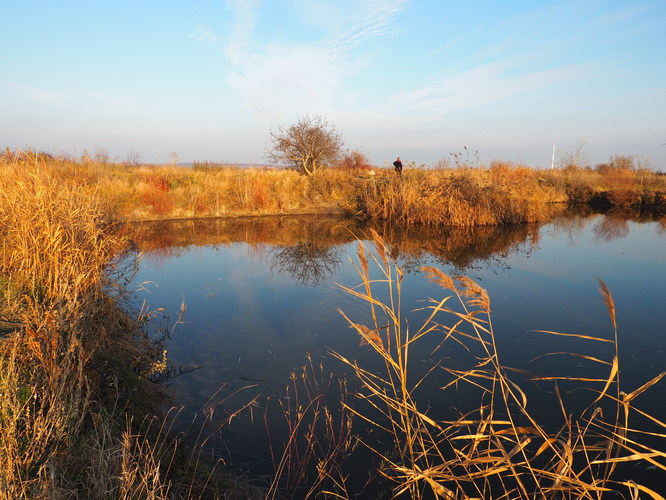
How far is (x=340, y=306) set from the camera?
24.4 feet

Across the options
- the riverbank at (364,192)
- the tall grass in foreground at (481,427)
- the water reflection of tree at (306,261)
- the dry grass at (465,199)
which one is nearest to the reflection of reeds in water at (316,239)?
the water reflection of tree at (306,261)

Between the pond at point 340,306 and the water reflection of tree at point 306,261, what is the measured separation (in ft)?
0.17

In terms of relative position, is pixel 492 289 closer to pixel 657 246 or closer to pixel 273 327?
pixel 273 327

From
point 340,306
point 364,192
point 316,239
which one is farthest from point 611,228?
point 340,306

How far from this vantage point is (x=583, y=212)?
21.1 metres

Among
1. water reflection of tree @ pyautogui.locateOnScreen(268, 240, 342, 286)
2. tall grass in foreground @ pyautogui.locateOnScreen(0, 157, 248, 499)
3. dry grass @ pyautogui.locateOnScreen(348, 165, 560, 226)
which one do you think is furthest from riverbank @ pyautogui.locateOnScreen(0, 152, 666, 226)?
tall grass in foreground @ pyautogui.locateOnScreen(0, 157, 248, 499)

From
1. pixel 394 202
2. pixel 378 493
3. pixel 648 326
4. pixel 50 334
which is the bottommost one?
pixel 378 493

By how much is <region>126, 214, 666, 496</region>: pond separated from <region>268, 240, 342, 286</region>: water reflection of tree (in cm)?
5

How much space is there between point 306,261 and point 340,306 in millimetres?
3797

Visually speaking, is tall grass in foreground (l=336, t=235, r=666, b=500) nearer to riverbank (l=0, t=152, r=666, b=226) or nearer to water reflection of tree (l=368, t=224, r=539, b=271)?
water reflection of tree (l=368, t=224, r=539, b=271)

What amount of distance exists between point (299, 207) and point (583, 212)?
14534mm

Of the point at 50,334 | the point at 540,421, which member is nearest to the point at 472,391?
the point at 540,421

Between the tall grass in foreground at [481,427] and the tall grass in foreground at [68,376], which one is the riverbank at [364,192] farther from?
the tall grass in foreground at [481,427]

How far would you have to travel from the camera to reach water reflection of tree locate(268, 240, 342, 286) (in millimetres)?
9555
